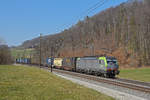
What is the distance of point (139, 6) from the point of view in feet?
345

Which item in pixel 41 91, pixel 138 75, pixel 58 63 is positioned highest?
pixel 58 63

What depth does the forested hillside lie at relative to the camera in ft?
259

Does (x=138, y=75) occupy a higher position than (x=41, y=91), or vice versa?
(x=41, y=91)

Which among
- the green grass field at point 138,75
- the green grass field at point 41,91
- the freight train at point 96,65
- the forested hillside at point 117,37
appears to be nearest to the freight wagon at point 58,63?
the forested hillside at point 117,37

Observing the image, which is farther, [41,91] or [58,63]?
[58,63]

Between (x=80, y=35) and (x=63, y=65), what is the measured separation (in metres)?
73.6

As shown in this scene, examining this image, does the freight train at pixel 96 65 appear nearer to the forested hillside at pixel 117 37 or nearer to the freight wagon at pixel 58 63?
the forested hillside at pixel 117 37

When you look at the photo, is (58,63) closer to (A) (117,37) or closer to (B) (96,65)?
(B) (96,65)

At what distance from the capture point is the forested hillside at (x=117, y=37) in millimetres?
78844

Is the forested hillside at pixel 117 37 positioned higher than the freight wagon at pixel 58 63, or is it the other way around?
the forested hillside at pixel 117 37

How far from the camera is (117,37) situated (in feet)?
337

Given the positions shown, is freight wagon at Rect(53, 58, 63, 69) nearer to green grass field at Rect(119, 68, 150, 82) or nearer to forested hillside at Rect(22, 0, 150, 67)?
forested hillside at Rect(22, 0, 150, 67)

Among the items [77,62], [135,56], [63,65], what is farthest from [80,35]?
[77,62]

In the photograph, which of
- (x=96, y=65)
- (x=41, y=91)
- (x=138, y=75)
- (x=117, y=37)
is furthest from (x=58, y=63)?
(x=41, y=91)
